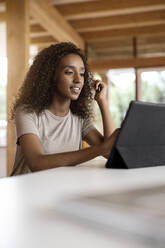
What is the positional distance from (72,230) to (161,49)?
5223 mm

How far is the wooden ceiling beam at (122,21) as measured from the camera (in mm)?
4516

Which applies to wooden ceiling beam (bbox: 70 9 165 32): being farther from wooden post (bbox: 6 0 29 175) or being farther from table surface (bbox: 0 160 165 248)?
table surface (bbox: 0 160 165 248)

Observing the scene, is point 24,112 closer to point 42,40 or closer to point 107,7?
point 107,7

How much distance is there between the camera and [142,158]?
1105 mm

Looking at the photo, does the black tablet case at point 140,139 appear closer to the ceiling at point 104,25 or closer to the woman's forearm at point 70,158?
the woman's forearm at point 70,158

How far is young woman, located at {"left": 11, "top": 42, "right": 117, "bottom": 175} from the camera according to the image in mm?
1529

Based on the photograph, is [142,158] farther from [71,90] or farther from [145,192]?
[71,90]

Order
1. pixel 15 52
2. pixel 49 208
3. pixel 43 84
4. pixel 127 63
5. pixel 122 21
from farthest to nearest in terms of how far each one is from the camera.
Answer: pixel 127 63
pixel 122 21
pixel 15 52
pixel 43 84
pixel 49 208

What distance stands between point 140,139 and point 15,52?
2.58m

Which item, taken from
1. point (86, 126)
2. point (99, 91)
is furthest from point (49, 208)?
point (99, 91)

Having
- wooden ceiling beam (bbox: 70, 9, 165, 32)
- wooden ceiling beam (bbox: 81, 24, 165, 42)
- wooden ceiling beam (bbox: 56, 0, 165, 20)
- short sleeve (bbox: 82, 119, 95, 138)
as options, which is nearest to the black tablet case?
short sleeve (bbox: 82, 119, 95, 138)

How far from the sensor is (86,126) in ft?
6.19

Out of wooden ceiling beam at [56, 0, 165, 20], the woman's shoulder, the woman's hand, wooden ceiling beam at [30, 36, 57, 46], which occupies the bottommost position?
the woman's shoulder

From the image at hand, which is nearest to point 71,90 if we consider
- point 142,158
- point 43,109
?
point 43,109
